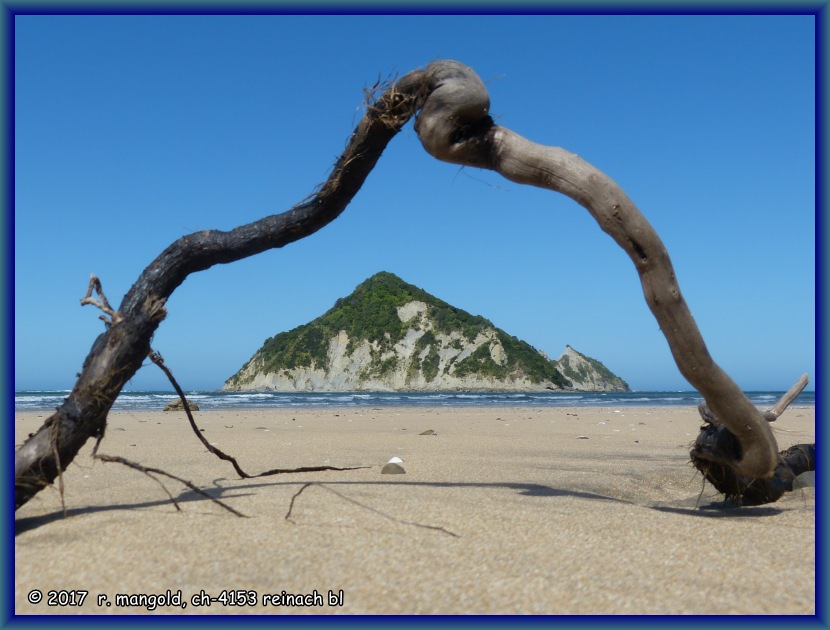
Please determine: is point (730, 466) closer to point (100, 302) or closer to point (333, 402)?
point (100, 302)

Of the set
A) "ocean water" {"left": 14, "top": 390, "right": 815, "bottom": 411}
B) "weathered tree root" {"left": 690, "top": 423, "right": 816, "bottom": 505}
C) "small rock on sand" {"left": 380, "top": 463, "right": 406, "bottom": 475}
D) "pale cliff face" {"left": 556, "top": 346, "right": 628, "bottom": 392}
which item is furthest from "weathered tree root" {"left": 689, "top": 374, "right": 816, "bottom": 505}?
"pale cliff face" {"left": 556, "top": 346, "right": 628, "bottom": 392}

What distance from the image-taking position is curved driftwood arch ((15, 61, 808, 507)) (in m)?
3.57

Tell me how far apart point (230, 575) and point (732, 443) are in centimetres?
288

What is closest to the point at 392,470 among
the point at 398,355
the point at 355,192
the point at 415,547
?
the point at 355,192

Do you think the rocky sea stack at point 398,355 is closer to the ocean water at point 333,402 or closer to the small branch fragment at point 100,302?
the ocean water at point 333,402

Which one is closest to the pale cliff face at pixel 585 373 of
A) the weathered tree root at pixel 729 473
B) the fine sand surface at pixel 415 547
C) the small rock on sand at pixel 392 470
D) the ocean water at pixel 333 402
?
the ocean water at pixel 333 402

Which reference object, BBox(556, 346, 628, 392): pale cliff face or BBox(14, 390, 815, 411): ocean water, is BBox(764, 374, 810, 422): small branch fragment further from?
BBox(556, 346, 628, 392): pale cliff face

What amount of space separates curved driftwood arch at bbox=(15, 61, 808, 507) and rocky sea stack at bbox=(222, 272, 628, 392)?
7164 centimetres

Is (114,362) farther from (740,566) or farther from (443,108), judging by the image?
(740,566)

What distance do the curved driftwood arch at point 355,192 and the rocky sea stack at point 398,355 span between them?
2821 inches

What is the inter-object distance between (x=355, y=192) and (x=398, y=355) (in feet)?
253

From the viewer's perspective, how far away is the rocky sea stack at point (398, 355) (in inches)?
3068

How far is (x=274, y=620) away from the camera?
7.52 ft

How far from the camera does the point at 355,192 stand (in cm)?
434
